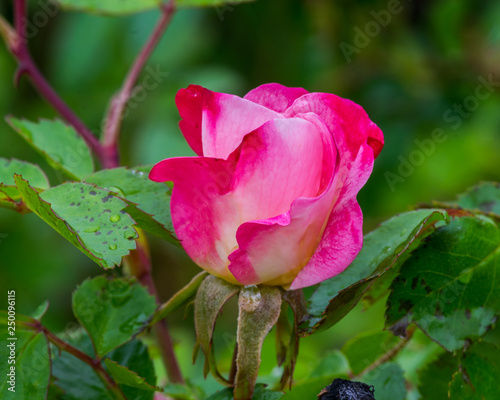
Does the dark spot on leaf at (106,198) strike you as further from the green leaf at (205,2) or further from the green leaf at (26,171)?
the green leaf at (205,2)

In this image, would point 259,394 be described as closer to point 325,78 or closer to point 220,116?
point 220,116

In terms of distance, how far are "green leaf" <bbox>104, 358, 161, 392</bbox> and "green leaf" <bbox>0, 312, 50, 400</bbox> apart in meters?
0.05

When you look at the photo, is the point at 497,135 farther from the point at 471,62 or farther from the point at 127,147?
the point at 127,147

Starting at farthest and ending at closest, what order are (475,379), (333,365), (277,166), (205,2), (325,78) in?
(325,78) < (205,2) < (333,365) < (475,379) < (277,166)

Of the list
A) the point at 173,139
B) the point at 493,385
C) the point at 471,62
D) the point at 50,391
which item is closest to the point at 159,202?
the point at 50,391

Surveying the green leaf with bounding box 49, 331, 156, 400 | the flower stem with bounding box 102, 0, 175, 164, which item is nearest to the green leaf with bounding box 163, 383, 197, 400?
the green leaf with bounding box 49, 331, 156, 400

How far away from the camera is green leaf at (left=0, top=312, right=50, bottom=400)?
0.47 meters

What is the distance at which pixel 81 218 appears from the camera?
444 mm

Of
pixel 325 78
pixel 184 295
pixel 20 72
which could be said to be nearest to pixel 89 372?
pixel 184 295

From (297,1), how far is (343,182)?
1552mm

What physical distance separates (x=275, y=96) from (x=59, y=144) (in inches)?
11.1

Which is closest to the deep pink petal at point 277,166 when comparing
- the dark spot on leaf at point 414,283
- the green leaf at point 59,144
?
the dark spot on leaf at point 414,283

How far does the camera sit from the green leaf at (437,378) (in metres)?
0.58

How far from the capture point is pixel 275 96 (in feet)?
1.54
